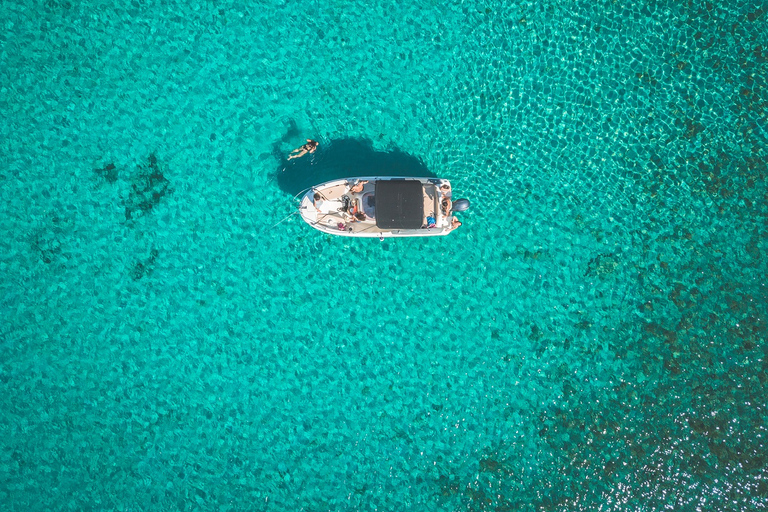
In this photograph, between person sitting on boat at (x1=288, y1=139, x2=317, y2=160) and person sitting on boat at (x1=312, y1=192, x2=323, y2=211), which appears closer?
person sitting on boat at (x1=312, y1=192, x2=323, y2=211)

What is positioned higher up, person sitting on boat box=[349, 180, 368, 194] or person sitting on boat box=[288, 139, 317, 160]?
person sitting on boat box=[288, 139, 317, 160]

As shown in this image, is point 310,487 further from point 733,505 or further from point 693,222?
point 693,222

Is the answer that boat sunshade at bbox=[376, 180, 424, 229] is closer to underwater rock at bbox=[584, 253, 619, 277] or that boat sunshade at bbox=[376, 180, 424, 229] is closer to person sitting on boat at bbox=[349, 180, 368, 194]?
person sitting on boat at bbox=[349, 180, 368, 194]

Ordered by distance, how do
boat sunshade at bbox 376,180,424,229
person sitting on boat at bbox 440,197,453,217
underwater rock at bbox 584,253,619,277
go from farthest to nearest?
1. underwater rock at bbox 584,253,619,277
2. person sitting on boat at bbox 440,197,453,217
3. boat sunshade at bbox 376,180,424,229

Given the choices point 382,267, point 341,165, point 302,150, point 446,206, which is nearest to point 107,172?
point 302,150

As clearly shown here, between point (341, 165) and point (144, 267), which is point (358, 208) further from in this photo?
point (144, 267)

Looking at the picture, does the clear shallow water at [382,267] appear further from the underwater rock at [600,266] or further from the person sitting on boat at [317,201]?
the person sitting on boat at [317,201]

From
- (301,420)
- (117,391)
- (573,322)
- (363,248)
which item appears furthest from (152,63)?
(573,322)

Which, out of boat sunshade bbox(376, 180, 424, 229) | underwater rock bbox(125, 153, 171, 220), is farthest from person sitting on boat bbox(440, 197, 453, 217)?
underwater rock bbox(125, 153, 171, 220)
